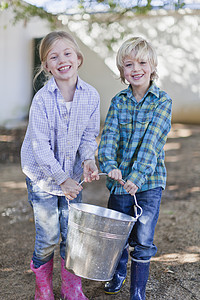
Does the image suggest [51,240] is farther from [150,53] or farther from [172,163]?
[172,163]

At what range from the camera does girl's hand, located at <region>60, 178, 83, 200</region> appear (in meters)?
2.11

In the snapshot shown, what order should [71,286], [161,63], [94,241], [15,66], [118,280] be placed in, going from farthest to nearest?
[161,63], [15,66], [118,280], [71,286], [94,241]

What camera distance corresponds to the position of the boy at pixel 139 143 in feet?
7.29

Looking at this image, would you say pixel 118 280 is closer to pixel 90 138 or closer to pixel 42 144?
pixel 90 138

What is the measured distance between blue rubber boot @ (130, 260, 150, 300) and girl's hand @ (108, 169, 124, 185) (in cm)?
52

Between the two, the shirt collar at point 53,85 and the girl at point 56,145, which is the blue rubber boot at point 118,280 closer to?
the girl at point 56,145

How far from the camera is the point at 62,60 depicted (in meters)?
2.17

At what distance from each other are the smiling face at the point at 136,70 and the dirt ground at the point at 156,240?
1.40 m

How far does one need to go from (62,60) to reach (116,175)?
0.73 meters

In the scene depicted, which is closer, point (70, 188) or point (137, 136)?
point (70, 188)

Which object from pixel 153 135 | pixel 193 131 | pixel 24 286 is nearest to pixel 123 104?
pixel 153 135

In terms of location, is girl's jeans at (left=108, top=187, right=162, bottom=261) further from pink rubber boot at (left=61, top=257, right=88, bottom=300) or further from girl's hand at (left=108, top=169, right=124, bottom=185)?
pink rubber boot at (left=61, top=257, right=88, bottom=300)

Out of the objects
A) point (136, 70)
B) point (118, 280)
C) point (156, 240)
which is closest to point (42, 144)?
point (136, 70)

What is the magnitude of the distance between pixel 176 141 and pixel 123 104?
6.76 metres
